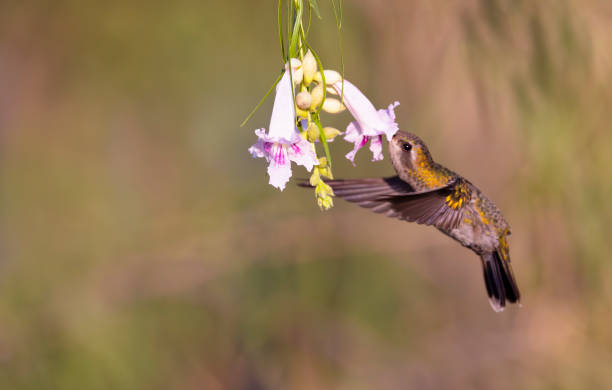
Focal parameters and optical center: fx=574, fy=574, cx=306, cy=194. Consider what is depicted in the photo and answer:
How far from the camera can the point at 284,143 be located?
1332 millimetres

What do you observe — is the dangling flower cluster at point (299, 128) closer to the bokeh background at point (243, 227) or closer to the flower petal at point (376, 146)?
the flower petal at point (376, 146)

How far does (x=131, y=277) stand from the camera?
157 inches

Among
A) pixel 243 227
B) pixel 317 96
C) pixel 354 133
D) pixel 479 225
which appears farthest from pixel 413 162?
pixel 243 227

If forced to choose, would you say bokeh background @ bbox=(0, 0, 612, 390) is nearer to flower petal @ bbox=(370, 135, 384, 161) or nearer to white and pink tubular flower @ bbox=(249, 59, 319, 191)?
flower petal @ bbox=(370, 135, 384, 161)

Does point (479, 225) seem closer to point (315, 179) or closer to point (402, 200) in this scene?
point (402, 200)

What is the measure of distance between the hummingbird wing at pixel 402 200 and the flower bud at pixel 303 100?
0.27 metres

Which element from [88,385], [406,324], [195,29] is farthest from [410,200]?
[406,324]

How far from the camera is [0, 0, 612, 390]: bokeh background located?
327 cm

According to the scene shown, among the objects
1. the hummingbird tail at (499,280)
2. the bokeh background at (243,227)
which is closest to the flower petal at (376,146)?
the hummingbird tail at (499,280)

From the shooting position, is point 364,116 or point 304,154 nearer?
point 304,154

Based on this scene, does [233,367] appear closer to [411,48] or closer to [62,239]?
[62,239]

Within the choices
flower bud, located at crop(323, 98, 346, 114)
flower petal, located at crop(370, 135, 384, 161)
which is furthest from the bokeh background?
flower bud, located at crop(323, 98, 346, 114)

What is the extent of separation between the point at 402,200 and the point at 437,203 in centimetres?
19

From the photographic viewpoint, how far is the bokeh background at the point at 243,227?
3.27 meters
